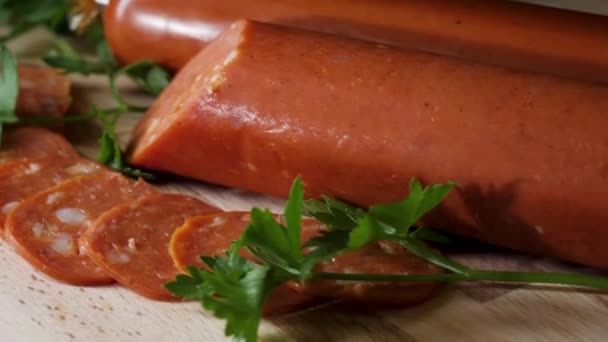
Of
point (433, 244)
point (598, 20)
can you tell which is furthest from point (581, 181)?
point (598, 20)

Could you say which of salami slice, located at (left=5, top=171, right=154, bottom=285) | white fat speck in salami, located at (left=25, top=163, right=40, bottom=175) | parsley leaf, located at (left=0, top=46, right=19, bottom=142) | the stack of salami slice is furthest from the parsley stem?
parsley leaf, located at (left=0, top=46, right=19, bottom=142)

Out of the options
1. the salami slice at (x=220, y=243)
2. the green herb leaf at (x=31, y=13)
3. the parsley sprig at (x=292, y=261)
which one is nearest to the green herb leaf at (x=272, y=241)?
the parsley sprig at (x=292, y=261)

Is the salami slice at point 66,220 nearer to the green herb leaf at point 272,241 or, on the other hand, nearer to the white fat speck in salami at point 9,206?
the white fat speck in salami at point 9,206

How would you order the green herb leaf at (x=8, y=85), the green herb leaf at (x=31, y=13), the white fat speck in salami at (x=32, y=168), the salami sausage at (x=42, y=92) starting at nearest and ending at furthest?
the white fat speck in salami at (x=32, y=168) → the green herb leaf at (x=8, y=85) → the salami sausage at (x=42, y=92) → the green herb leaf at (x=31, y=13)

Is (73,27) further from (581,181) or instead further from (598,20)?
(581,181)

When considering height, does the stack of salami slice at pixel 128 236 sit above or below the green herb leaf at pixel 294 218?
below

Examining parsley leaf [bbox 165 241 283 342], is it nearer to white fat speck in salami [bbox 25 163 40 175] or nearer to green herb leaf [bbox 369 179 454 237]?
green herb leaf [bbox 369 179 454 237]
